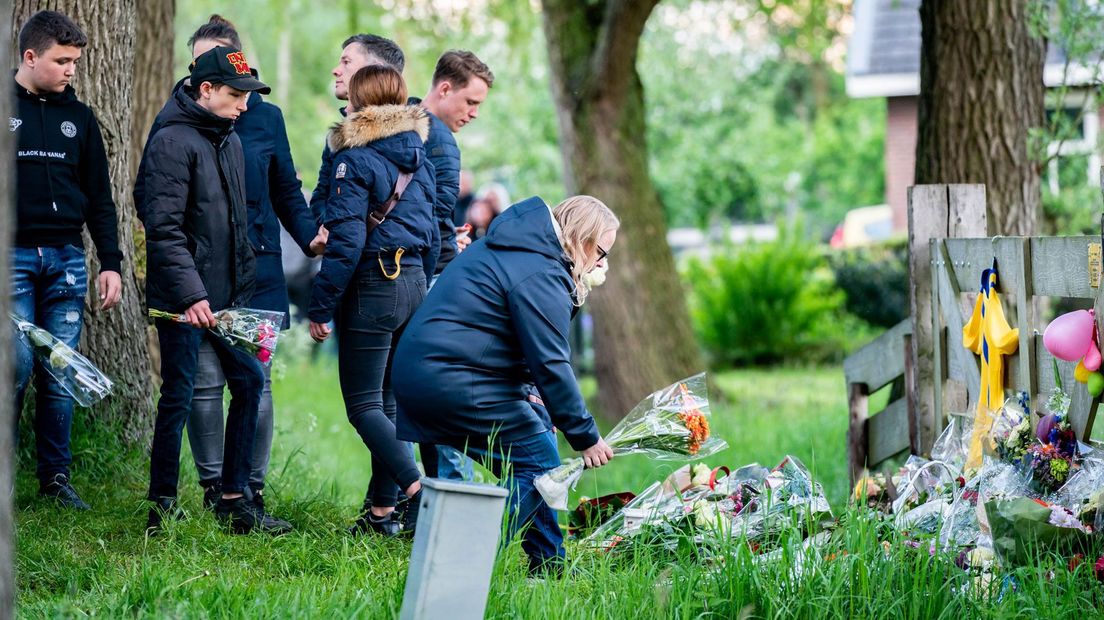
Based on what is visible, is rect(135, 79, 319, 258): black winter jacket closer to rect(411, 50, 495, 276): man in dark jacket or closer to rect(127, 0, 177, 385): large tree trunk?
rect(411, 50, 495, 276): man in dark jacket

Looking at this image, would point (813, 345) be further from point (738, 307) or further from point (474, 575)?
point (474, 575)

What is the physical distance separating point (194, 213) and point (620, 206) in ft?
22.1

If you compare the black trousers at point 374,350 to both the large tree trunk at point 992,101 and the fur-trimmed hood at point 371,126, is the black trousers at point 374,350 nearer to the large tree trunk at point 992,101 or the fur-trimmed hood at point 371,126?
the fur-trimmed hood at point 371,126

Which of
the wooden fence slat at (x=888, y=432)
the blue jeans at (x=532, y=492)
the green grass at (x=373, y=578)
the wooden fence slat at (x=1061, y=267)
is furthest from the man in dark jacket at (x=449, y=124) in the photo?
the wooden fence slat at (x=888, y=432)

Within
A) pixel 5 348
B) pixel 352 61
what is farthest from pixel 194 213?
pixel 5 348

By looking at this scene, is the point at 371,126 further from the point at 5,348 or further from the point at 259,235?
the point at 5,348

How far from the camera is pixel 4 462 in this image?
2.73 metres

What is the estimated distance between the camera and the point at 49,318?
4820 millimetres

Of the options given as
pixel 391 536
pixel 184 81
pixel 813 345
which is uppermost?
pixel 184 81

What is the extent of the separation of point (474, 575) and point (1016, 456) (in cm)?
220

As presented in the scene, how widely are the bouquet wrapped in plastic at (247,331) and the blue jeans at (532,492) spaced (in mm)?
867

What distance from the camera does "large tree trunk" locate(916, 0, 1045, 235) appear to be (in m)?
7.15

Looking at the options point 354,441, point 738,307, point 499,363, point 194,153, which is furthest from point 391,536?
point 738,307

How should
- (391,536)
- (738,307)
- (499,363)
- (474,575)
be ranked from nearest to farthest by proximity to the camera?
1. (474,575)
2. (499,363)
3. (391,536)
4. (738,307)
